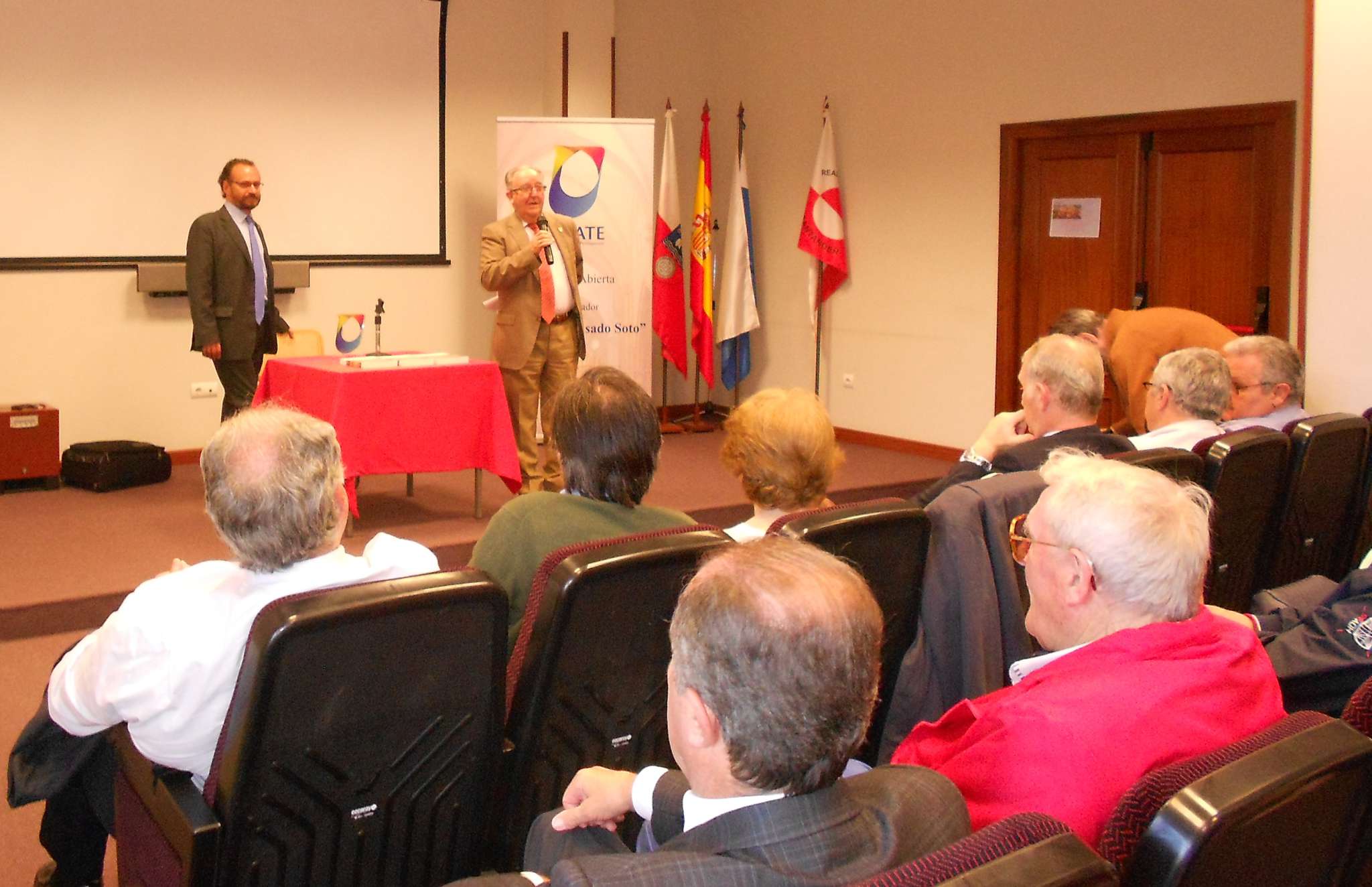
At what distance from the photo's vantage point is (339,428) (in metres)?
5.08

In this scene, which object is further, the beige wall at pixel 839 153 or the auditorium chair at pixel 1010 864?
the beige wall at pixel 839 153

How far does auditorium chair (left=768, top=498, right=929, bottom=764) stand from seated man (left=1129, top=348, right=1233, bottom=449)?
1.30 m

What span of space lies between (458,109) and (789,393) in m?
5.55

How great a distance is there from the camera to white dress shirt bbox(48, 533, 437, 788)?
1.78 meters

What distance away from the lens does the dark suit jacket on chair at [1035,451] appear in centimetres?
311

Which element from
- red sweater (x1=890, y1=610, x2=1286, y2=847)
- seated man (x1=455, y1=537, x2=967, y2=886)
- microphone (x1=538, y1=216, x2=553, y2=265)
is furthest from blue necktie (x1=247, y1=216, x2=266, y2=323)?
seated man (x1=455, y1=537, x2=967, y2=886)

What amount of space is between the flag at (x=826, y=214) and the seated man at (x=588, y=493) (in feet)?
18.1

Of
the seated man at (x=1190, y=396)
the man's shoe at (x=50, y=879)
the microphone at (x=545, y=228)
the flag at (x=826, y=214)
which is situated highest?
the flag at (x=826, y=214)

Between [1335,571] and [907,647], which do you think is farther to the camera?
[1335,571]

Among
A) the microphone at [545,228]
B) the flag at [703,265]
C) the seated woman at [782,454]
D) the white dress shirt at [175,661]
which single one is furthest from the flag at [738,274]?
the white dress shirt at [175,661]

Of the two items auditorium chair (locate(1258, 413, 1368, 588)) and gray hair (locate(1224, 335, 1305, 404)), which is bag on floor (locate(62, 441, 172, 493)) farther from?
auditorium chair (locate(1258, 413, 1368, 588))

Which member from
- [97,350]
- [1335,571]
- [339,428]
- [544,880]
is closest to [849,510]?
[544,880]

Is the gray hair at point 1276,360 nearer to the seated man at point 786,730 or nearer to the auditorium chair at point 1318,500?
the auditorium chair at point 1318,500

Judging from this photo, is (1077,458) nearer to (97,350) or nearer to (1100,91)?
(1100,91)
